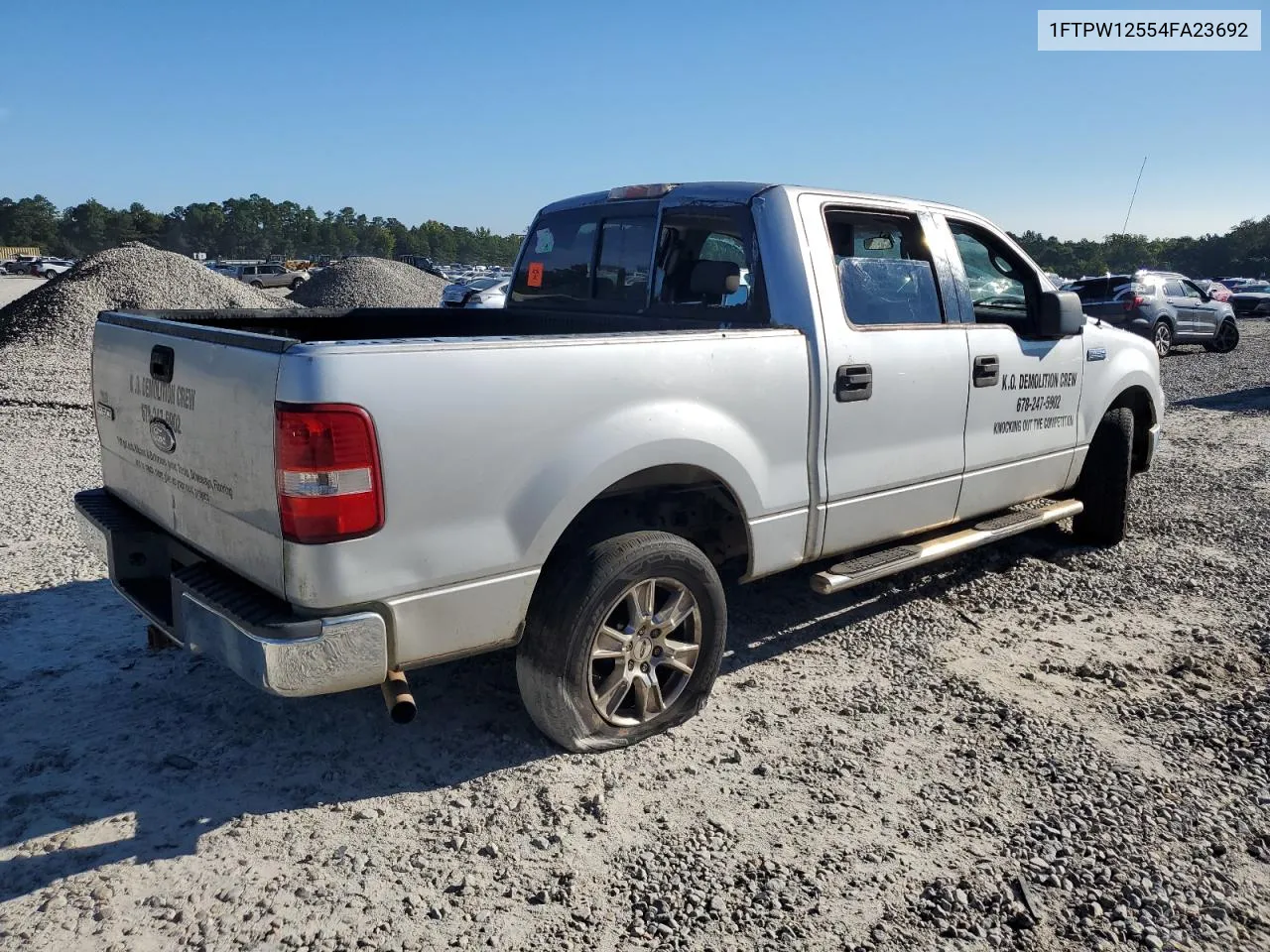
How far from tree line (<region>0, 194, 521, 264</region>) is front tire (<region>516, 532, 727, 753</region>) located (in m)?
139

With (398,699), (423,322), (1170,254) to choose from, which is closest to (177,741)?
(398,699)

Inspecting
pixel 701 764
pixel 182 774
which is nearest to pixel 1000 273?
pixel 701 764

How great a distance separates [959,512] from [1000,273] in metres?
1.41

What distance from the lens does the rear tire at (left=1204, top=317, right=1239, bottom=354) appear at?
2116cm

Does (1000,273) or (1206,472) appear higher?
(1000,273)

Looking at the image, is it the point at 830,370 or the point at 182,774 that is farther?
the point at 830,370

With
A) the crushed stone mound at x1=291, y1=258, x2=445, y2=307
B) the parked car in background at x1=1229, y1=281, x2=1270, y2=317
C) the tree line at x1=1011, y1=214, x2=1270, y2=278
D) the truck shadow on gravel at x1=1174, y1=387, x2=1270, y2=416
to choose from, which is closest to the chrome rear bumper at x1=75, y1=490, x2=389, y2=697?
the truck shadow on gravel at x1=1174, y1=387, x2=1270, y2=416

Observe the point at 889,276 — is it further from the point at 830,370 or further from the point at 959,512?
the point at 959,512

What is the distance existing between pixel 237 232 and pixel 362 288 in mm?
140347

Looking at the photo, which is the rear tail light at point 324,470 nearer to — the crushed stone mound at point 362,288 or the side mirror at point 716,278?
the side mirror at point 716,278

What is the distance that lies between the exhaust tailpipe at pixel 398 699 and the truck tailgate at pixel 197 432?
433 millimetres

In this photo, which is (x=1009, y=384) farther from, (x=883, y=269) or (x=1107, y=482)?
(x=1107, y=482)

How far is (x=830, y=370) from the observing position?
3.87 m

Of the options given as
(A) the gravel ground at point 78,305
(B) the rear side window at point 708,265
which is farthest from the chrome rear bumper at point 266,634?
(A) the gravel ground at point 78,305
